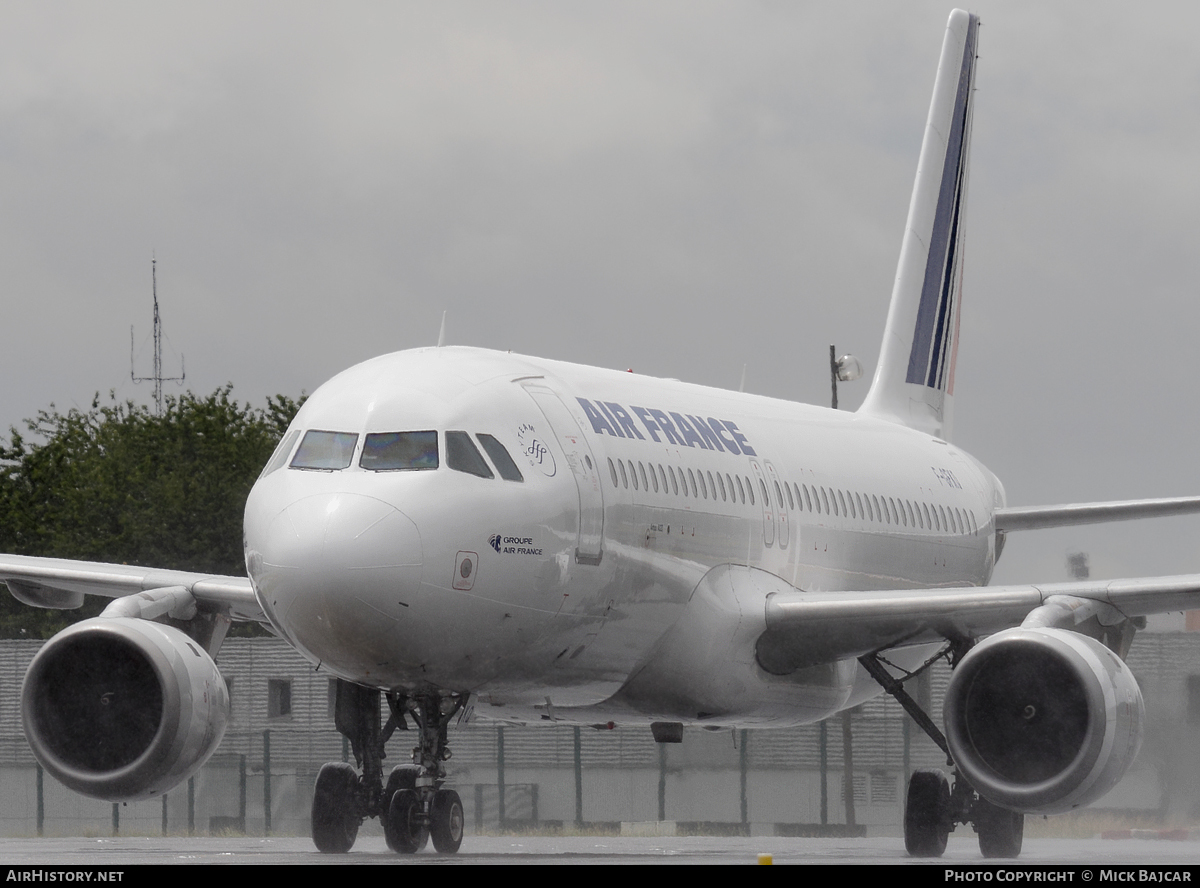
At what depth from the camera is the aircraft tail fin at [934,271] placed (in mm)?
28953

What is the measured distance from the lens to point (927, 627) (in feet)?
65.6

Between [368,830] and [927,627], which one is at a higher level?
[927,627]

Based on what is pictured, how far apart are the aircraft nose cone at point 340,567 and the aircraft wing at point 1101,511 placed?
11514mm

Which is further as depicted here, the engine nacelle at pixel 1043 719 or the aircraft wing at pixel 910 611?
the aircraft wing at pixel 910 611

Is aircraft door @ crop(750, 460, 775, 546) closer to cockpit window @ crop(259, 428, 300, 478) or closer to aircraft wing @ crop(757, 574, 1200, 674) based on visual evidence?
aircraft wing @ crop(757, 574, 1200, 674)

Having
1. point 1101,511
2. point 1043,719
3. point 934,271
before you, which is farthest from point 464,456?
point 934,271

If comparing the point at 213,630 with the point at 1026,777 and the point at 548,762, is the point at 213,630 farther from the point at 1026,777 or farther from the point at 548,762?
the point at 548,762

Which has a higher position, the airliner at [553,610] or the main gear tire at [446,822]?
the airliner at [553,610]

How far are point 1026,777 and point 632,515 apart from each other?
3933 mm

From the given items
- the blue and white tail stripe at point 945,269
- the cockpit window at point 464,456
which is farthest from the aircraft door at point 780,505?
the blue and white tail stripe at point 945,269

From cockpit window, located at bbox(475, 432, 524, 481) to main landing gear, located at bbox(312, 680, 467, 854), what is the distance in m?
2.16

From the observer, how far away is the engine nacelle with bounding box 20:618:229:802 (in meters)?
17.1

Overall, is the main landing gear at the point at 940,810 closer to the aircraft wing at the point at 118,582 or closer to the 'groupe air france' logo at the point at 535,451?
the 'groupe air france' logo at the point at 535,451
